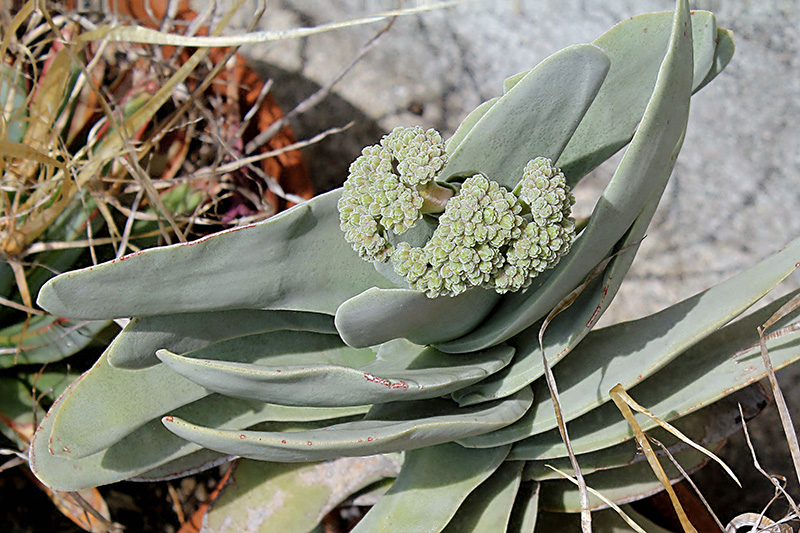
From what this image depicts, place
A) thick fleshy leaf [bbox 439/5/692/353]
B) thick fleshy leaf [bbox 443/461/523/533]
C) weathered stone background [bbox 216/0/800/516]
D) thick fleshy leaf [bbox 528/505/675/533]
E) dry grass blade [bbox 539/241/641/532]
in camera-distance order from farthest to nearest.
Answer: weathered stone background [bbox 216/0/800/516], thick fleshy leaf [bbox 528/505/675/533], thick fleshy leaf [bbox 443/461/523/533], dry grass blade [bbox 539/241/641/532], thick fleshy leaf [bbox 439/5/692/353]

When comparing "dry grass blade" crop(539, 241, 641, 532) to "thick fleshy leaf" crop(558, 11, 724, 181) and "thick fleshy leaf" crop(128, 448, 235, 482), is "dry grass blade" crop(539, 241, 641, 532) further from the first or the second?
"thick fleshy leaf" crop(128, 448, 235, 482)

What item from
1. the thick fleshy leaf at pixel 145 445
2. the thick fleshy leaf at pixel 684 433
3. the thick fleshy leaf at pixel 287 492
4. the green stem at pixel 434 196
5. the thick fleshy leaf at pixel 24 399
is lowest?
the thick fleshy leaf at pixel 287 492

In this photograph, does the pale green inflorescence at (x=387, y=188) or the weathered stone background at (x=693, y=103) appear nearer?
the pale green inflorescence at (x=387, y=188)

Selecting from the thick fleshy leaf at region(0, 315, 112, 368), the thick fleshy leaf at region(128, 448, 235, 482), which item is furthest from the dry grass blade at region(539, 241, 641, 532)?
the thick fleshy leaf at region(0, 315, 112, 368)

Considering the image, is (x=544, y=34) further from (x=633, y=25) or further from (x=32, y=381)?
(x=32, y=381)

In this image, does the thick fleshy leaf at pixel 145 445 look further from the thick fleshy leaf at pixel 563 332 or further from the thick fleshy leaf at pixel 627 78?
the thick fleshy leaf at pixel 627 78

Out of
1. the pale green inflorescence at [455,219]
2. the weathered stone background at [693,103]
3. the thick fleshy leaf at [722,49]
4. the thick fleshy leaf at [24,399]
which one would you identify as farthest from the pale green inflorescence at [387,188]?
the weathered stone background at [693,103]

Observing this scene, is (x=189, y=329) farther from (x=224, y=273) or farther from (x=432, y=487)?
(x=432, y=487)

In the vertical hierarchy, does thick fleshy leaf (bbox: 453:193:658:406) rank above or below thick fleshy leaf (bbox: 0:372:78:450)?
above
